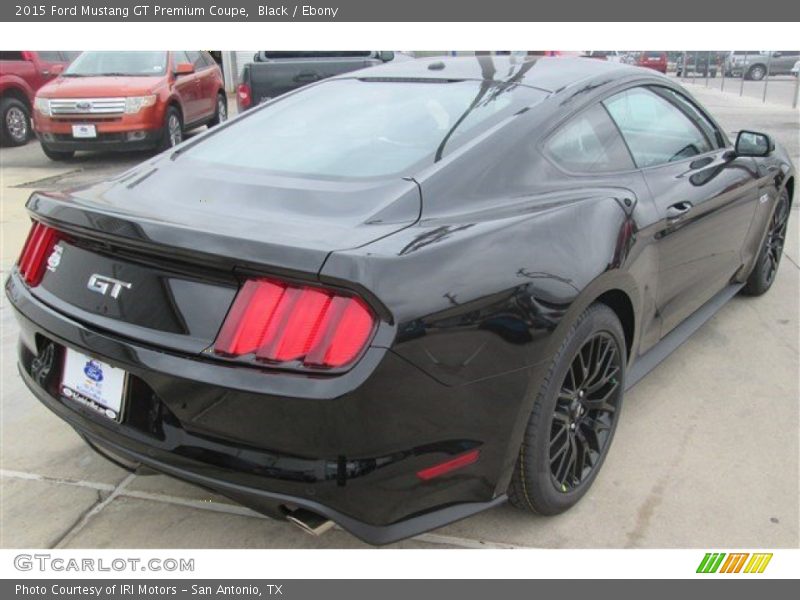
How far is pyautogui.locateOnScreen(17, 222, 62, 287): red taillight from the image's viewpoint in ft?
7.91

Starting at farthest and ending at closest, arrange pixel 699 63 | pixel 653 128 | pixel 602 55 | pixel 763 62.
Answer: pixel 699 63 < pixel 602 55 < pixel 763 62 < pixel 653 128

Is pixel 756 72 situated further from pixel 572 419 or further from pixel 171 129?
pixel 572 419

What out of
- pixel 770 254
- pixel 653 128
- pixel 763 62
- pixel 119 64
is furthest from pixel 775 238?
pixel 763 62

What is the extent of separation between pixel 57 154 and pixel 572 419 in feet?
31.6

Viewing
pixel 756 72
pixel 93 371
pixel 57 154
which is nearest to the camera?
pixel 93 371

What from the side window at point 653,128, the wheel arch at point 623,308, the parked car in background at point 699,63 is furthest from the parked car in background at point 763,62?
the wheel arch at point 623,308

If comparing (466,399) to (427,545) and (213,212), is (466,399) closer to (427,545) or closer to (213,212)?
(427,545)

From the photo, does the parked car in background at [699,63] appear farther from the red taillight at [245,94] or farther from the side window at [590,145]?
the side window at [590,145]

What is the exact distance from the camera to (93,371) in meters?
2.17

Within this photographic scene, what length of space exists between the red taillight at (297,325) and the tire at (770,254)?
3411 mm

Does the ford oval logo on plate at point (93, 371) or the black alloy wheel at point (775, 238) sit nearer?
the ford oval logo on plate at point (93, 371)

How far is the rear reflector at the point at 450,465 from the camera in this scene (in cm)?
197

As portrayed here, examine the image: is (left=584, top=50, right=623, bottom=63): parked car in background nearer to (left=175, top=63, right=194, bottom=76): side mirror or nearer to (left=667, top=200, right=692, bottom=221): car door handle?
(left=175, top=63, right=194, bottom=76): side mirror

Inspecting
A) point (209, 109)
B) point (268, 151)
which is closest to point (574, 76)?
point (268, 151)
